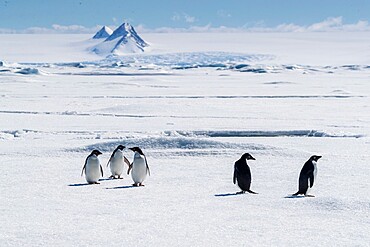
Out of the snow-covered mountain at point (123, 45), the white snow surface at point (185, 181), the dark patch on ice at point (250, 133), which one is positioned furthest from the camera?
the snow-covered mountain at point (123, 45)

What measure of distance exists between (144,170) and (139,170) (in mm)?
57

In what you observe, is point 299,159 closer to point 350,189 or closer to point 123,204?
point 350,189

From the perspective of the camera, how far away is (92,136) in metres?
10.2

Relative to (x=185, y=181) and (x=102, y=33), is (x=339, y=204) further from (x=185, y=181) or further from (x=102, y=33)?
(x=102, y=33)

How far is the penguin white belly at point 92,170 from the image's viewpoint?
5934 millimetres

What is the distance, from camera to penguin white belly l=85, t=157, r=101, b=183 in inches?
234

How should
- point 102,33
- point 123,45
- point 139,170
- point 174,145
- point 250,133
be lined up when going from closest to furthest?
point 139,170 → point 174,145 → point 250,133 → point 123,45 → point 102,33

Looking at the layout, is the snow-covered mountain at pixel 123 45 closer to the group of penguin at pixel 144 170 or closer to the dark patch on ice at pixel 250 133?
the dark patch on ice at pixel 250 133

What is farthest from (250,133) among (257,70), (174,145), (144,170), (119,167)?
(257,70)

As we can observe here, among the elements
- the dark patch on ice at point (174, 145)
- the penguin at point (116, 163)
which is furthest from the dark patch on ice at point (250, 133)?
the penguin at point (116, 163)

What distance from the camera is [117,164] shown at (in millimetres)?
6301

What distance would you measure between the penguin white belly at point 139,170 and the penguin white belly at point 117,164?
1.45ft

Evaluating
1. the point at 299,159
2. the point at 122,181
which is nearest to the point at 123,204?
the point at 122,181

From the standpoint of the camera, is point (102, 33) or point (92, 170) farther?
point (102, 33)
